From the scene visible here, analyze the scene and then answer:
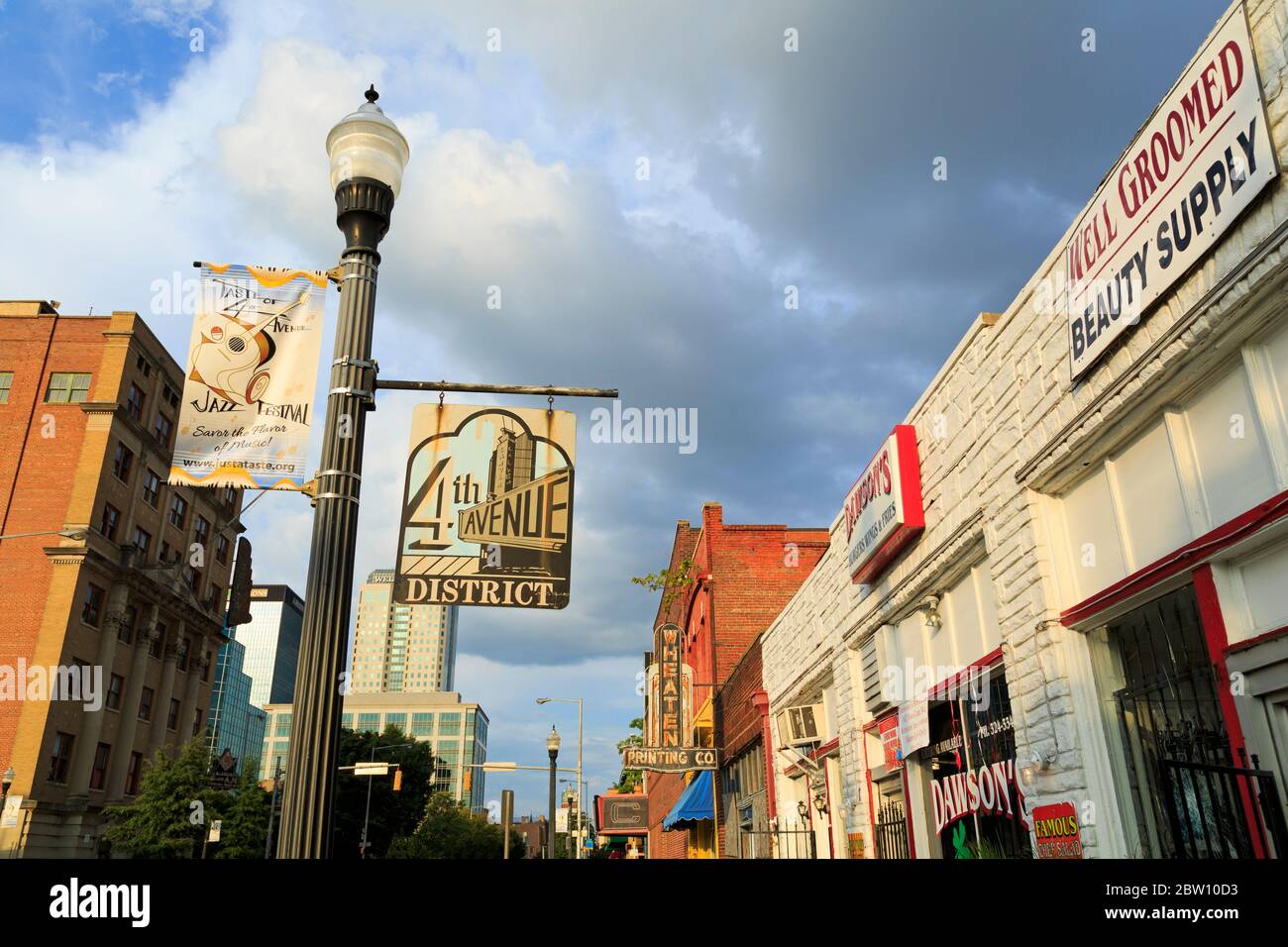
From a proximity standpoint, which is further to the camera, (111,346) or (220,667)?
(220,667)

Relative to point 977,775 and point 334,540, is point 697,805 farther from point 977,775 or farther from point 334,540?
point 334,540

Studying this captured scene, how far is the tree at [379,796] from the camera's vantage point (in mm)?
62625

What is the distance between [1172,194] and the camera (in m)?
6.53

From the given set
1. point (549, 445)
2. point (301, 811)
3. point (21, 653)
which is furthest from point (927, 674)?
point (21, 653)

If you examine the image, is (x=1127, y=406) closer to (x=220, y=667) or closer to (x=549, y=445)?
(x=549, y=445)

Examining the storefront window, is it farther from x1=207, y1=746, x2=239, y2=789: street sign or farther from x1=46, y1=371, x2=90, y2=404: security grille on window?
x1=46, y1=371, x2=90, y2=404: security grille on window

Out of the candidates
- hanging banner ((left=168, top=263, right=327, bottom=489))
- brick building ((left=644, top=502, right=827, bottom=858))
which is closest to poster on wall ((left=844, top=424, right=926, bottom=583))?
hanging banner ((left=168, top=263, right=327, bottom=489))

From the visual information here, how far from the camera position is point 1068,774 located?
8031mm

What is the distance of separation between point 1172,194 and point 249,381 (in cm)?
673

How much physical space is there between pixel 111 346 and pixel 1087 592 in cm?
5236

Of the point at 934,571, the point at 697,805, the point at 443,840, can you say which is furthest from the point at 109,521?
the point at 934,571

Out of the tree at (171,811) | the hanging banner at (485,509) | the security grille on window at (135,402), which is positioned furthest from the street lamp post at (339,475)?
the security grille on window at (135,402)
